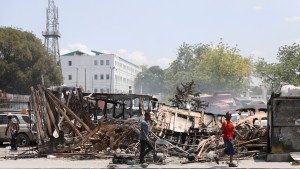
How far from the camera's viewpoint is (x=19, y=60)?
5444cm

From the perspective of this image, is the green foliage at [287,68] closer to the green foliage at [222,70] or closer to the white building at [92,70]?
the green foliage at [222,70]

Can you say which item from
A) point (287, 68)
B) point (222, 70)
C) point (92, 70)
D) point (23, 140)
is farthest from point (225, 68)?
point (23, 140)

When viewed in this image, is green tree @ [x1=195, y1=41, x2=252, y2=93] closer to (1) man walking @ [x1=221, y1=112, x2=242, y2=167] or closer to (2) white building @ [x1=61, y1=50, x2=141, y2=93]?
(2) white building @ [x1=61, y1=50, x2=141, y2=93]

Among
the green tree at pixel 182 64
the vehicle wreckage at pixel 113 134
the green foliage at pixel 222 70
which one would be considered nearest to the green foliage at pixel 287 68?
the green foliage at pixel 222 70

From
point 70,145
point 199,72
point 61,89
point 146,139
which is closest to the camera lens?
point 146,139

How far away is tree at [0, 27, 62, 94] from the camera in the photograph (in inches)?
2110

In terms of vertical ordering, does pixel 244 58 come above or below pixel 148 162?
above

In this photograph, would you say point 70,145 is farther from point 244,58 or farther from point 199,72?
point 199,72

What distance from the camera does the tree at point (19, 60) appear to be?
53.6m

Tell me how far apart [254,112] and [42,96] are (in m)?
9.07

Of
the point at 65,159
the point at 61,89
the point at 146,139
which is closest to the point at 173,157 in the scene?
the point at 146,139

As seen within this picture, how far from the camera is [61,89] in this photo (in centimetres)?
1898

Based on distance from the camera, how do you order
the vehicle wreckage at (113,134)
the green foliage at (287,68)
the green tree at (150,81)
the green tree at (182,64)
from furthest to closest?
the green tree at (150,81), the green tree at (182,64), the green foliage at (287,68), the vehicle wreckage at (113,134)

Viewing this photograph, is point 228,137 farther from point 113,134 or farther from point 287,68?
point 287,68
